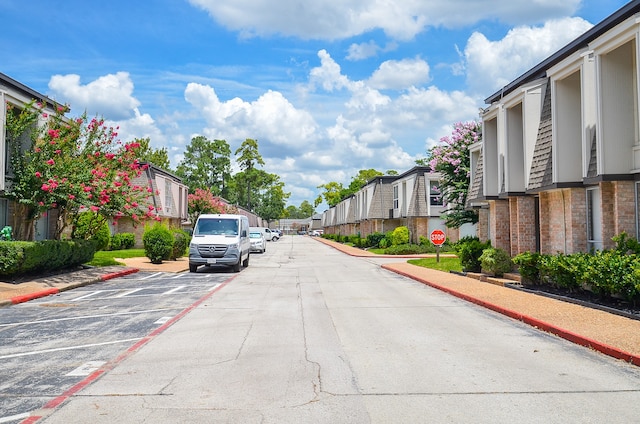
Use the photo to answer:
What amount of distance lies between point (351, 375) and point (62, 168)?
52.6 feet

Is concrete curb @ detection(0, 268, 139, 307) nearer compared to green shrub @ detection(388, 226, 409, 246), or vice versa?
concrete curb @ detection(0, 268, 139, 307)

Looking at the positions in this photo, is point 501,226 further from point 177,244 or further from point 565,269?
point 177,244

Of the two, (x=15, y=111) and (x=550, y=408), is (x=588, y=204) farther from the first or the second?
(x=15, y=111)

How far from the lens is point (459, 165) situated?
26750 mm

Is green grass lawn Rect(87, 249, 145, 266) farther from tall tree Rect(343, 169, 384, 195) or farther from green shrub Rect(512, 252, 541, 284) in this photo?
tall tree Rect(343, 169, 384, 195)

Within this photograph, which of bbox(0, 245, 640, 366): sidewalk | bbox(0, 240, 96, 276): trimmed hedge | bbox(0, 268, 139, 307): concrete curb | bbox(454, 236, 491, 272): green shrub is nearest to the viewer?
bbox(0, 245, 640, 366): sidewalk

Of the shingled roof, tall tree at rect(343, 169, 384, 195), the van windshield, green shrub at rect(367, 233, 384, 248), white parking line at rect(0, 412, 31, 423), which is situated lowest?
white parking line at rect(0, 412, 31, 423)

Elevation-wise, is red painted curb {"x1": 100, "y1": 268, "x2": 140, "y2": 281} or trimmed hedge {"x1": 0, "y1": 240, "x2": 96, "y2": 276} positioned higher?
trimmed hedge {"x1": 0, "y1": 240, "x2": 96, "y2": 276}

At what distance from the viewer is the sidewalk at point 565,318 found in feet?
27.1

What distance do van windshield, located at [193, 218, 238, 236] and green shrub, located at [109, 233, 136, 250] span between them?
51.5ft

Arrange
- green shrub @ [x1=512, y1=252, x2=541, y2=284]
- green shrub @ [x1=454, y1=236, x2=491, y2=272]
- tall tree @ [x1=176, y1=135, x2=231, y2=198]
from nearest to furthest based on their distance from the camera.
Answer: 1. green shrub @ [x1=512, y1=252, x2=541, y2=284]
2. green shrub @ [x1=454, y1=236, x2=491, y2=272]
3. tall tree @ [x1=176, y1=135, x2=231, y2=198]

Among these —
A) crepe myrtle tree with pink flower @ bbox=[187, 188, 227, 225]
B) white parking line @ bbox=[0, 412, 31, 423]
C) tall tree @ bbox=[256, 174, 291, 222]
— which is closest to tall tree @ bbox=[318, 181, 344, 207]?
tall tree @ bbox=[256, 174, 291, 222]

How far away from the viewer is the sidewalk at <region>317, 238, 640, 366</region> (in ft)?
27.1

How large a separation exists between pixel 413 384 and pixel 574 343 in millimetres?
3712
